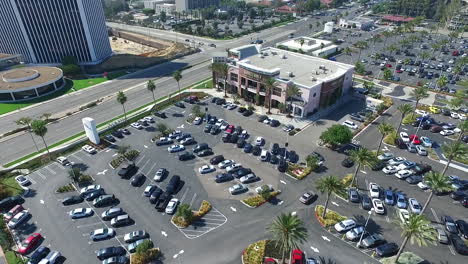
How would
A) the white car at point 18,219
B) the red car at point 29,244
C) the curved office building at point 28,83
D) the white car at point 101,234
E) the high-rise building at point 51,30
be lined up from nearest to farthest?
the red car at point 29,244 → the white car at point 101,234 → the white car at point 18,219 → the curved office building at point 28,83 → the high-rise building at point 51,30

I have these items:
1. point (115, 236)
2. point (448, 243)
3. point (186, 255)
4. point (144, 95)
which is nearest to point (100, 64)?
point (144, 95)

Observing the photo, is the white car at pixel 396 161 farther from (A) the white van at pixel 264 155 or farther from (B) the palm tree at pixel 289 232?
(B) the palm tree at pixel 289 232

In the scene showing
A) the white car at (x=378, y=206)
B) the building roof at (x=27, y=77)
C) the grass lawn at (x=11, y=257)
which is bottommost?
the grass lawn at (x=11, y=257)

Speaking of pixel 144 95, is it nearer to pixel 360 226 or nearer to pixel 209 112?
pixel 209 112

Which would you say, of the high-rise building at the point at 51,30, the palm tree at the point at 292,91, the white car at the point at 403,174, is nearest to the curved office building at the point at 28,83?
the high-rise building at the point at 51,30

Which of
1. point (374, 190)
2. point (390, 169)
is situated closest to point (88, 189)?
point (374, 190)

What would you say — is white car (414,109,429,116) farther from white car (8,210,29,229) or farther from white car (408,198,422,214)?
white car (8,210,29,229)

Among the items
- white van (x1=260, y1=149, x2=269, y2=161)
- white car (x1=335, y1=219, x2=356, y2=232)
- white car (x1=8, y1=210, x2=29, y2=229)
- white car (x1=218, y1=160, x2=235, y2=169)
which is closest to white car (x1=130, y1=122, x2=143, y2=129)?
white car (x1=218, y1=160, x2=235, y2=169)
